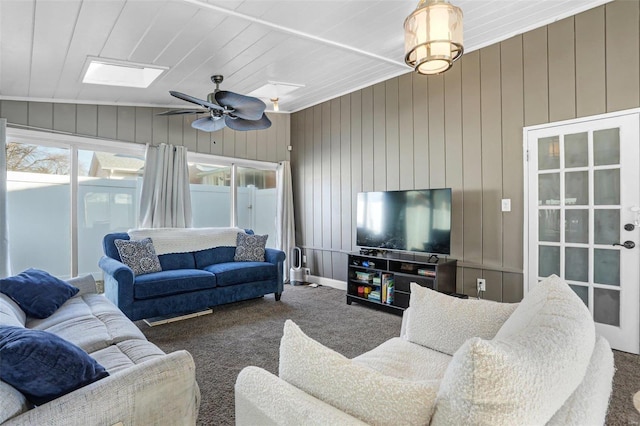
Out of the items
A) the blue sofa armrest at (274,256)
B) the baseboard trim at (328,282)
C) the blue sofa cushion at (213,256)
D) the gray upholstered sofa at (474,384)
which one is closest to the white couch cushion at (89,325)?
the gray upholstered sofa at (474,384)

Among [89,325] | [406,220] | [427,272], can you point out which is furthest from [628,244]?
[89,325]

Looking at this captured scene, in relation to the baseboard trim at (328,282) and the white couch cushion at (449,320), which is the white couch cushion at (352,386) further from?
the baseboard trim at (328,282)

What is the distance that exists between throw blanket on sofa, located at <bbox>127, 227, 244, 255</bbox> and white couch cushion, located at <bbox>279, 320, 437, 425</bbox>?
362cm

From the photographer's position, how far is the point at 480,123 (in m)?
3.74

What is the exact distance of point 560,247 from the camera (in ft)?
10.6

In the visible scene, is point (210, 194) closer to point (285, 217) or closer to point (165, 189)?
point (165, 189)

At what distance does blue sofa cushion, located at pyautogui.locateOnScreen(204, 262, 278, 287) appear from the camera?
159 inches

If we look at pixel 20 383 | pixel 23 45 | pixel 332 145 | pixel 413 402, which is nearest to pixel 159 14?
pixel 23 45

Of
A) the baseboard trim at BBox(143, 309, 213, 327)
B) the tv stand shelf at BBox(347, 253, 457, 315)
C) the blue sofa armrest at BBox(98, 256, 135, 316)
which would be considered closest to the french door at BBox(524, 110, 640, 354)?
the tv stand shelf at BBox(347, 253, 457, 315)

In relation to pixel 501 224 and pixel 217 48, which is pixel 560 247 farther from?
pixel 217 48

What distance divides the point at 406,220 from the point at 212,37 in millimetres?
2727

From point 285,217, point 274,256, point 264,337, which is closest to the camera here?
point 264,337

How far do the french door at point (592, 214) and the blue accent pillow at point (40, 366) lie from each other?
366 cm

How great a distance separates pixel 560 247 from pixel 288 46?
3220mm
